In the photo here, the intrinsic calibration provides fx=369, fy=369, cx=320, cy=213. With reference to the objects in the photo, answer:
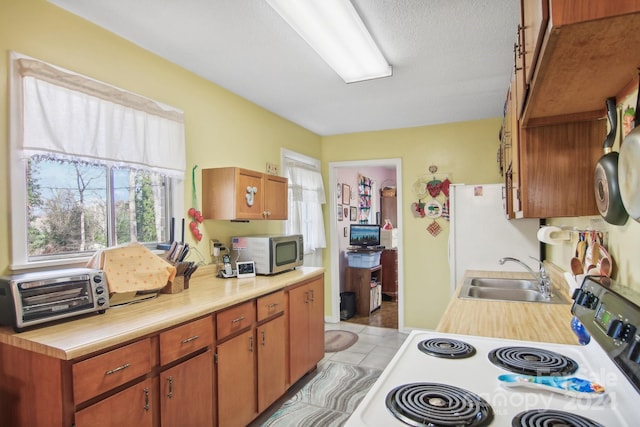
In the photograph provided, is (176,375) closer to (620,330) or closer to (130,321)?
(130,321)

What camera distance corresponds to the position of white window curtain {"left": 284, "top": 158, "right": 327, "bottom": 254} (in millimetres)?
4164

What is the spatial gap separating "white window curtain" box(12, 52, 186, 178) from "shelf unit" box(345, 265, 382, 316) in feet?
10.4

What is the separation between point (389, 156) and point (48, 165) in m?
3.46

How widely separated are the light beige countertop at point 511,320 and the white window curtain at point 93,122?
1981 mm

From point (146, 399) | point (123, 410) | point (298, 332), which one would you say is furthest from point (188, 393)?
point (298, 332)

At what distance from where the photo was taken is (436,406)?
886 millimetres

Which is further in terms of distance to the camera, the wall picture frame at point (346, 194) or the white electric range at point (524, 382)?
the wall picture frame at point (346, 194)

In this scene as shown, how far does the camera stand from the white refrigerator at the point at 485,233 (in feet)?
11.0

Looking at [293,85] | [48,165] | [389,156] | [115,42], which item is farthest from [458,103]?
[48,165]

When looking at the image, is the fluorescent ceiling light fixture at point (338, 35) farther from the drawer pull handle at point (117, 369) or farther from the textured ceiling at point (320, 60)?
the drawer pull handle at point (117, 369)

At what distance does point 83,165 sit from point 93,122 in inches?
10.0

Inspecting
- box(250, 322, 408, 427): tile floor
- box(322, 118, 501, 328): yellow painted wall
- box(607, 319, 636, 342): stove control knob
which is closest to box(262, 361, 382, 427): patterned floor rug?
box(250, 322, 408, 427): tile floor

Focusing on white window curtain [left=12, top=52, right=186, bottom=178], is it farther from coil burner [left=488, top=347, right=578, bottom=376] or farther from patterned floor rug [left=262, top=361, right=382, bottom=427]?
coil burner [left=488, top=347, right=578, bottom=376]

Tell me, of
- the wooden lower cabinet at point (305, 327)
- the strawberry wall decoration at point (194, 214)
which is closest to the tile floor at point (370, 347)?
the wooden lower cabinet at point (305, 327)
